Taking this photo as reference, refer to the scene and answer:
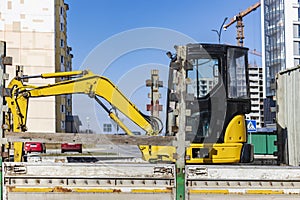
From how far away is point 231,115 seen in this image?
742 cm

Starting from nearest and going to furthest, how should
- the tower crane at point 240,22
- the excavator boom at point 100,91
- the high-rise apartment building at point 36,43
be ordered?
the excavator boom at point 100,91 < the high-rise apartment building at point 36,43 < the tower crane at point 240,22

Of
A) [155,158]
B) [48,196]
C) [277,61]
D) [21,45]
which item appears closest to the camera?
[48,196]

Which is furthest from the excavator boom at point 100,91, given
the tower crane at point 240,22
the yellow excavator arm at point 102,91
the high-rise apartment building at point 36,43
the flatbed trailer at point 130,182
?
the tower crane at point 240,22

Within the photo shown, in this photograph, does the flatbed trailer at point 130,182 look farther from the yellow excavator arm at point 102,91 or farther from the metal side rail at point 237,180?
the yellow excavator arm at point 102,91

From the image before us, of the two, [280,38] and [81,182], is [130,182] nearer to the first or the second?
[81,182]

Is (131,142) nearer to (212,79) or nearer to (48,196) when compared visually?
(48,196)

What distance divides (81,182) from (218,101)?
3.84 m

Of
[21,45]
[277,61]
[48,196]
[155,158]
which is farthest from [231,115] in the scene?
[277,61]

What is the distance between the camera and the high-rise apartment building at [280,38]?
201 feet

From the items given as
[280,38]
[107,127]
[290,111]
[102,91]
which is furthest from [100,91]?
[280,38]

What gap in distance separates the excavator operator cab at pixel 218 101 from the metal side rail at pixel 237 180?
7.74 feet

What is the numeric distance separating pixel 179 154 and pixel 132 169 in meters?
0.55

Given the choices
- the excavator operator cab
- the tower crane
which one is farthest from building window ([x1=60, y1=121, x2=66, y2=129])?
the tower crane

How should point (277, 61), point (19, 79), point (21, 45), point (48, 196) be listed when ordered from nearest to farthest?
1. point (48, 196)
2. point (19, 79)
3. point (21, 45)
4. point (277, 61)
